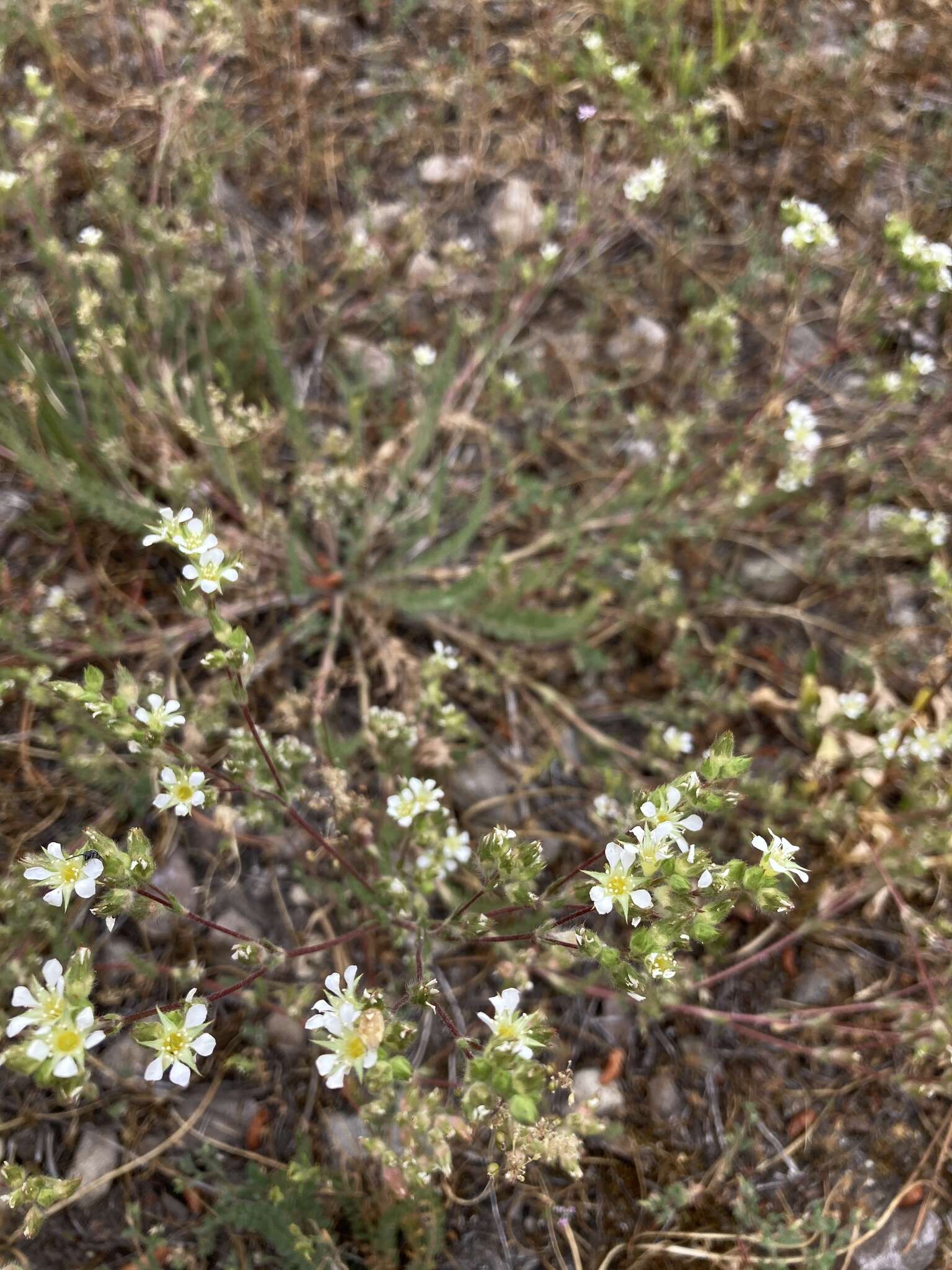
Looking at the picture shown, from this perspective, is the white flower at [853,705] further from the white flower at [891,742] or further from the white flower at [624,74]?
the white flower at [624,74]

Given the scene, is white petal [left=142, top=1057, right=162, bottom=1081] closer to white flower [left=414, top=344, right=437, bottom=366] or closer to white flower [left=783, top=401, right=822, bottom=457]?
white flower [left=414, top=344, right=437, bottom=366]

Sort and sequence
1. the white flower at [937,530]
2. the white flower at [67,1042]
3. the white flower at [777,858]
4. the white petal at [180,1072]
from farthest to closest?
the white flower at [937,530] < the white flower at [777,858] < the white petal at [180,1072] < the white flower at [67,1042]

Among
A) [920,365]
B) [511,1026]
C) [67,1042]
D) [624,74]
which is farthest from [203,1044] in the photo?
[624,74]

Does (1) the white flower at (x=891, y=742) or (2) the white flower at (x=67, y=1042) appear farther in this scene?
(1) the white flower at (x=891, y=742)

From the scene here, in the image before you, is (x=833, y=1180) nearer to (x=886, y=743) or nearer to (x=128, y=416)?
(x=886, y=743)

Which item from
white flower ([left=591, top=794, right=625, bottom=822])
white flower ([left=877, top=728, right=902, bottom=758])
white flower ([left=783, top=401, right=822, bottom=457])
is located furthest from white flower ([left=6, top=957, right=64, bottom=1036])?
white flower ([left=783, top=401, right=822, bottom=457])

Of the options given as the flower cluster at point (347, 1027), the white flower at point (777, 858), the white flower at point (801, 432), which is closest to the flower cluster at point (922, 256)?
the white flower at point (801, 432)

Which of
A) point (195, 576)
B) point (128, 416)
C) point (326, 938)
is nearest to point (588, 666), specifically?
point (326, 938)
